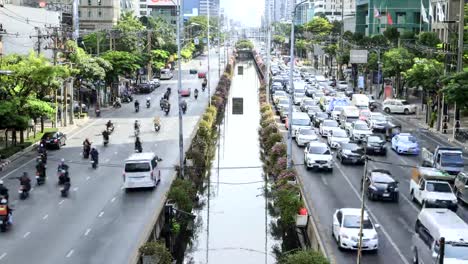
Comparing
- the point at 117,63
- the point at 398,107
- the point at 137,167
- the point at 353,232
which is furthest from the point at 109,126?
the point at 353,232

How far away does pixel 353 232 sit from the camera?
27078 mm

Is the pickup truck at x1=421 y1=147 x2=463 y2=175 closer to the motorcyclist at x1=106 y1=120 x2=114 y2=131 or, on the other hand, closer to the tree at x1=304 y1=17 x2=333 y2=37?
the motorcyclist at x1=106 y1=120 x2=114 y2=131

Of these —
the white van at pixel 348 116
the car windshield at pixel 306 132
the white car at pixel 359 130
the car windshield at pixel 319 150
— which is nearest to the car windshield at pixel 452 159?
the car windshield at pixel 319 150

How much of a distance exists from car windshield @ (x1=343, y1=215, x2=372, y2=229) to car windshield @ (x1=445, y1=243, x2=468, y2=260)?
16.2ft

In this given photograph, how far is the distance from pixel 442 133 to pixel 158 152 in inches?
992

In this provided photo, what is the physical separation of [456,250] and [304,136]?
101 ft

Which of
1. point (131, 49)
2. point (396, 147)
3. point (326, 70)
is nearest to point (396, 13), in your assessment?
point (326, 70)

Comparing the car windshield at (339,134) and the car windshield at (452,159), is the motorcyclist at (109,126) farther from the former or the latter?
the car windshield at (452,159)

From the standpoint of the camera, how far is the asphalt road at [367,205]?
27.1 metres

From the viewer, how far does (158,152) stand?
4984cm

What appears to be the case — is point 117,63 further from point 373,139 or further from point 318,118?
point 373,139

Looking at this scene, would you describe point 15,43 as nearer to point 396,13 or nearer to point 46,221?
point 46,221

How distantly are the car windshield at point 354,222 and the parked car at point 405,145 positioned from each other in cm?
2411

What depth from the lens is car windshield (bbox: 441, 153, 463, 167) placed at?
41.7m
